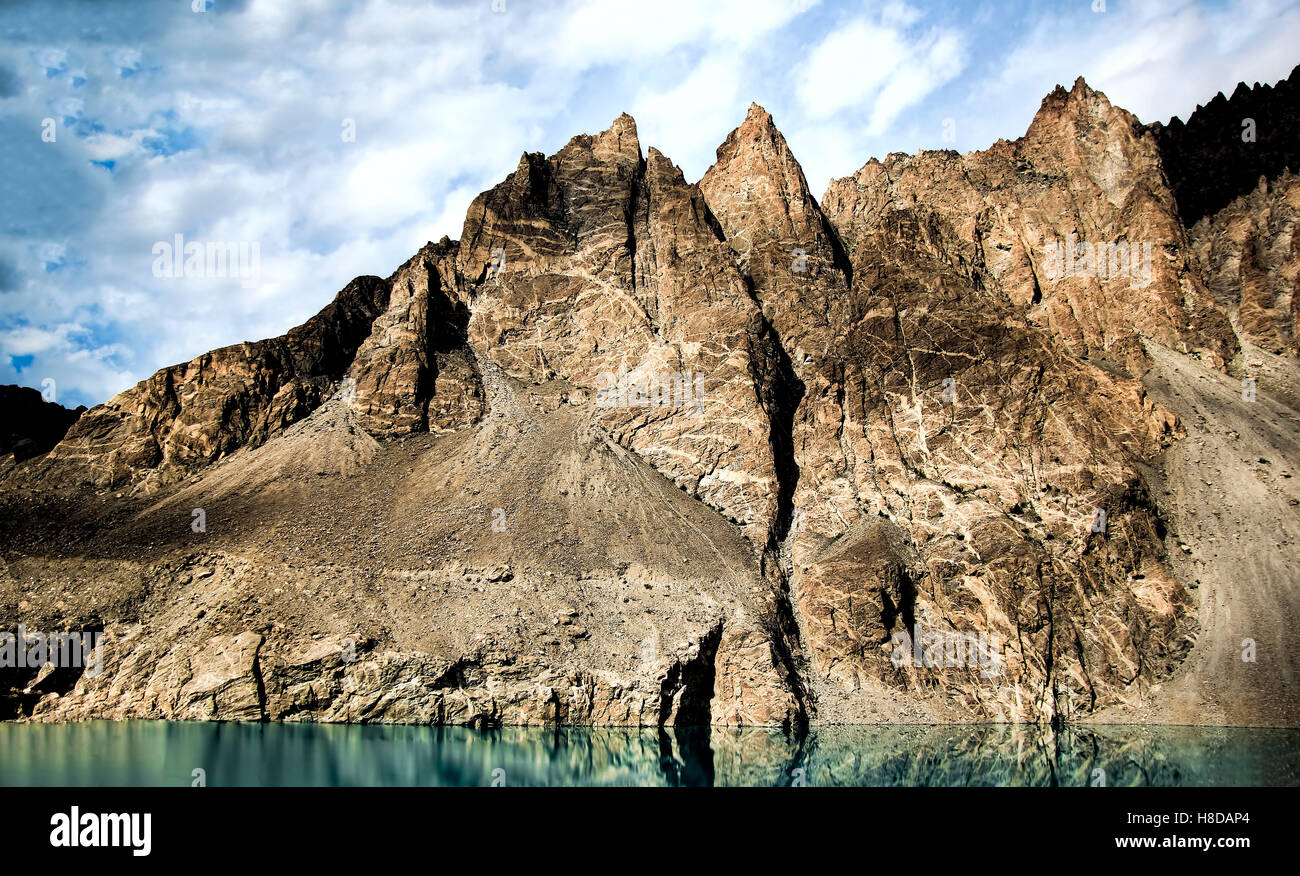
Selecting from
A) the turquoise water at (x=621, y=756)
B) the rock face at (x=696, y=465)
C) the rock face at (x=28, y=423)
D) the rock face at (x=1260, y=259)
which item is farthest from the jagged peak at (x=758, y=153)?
the rock face at (x=28, y=423)

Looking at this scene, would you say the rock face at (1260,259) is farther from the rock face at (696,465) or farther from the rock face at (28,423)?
the rock face at (28,423)

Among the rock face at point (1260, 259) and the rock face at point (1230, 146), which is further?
the rock face at point (1230, 146)

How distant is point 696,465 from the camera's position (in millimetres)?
76125

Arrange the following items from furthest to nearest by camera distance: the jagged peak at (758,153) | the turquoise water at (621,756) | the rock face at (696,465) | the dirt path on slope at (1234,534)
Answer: the jagged peak at (758,153), the dirt path on slope at (1234,534), the rock face at (696,465), the turquoise water at (621,756)

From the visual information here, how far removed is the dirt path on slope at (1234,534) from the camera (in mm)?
57719

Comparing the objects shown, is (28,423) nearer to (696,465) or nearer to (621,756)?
(696,465)

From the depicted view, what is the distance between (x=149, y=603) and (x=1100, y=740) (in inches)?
2694

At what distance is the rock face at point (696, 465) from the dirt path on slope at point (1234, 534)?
81 centimetres

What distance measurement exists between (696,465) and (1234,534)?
47.9 meters

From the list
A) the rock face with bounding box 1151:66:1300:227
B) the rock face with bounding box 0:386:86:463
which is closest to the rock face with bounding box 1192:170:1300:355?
the rock face with bounding box 1151:66:1300:227

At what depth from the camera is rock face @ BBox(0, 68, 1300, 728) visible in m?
54.6

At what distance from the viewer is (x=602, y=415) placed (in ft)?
262
